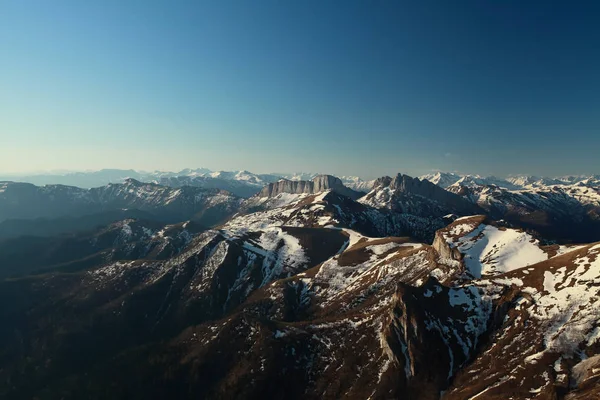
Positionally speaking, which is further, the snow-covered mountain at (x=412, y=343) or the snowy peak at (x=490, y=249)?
the snowy peak at (x=490, y=249)

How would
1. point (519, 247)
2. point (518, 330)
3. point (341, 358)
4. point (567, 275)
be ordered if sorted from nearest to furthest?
point (518, 330) → point (567, 275) → point (341, 358) → point (519, 247)

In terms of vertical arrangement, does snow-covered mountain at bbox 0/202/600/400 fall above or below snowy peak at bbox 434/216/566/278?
below

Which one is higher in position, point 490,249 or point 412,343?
A: point 490,249

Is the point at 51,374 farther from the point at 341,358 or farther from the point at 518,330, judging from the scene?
the point at 518,330

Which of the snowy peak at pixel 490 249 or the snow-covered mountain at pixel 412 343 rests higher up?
the snowy peak at pixel 490 249

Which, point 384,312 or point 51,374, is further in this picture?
point 51,374

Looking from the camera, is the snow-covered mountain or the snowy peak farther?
the snowy peak

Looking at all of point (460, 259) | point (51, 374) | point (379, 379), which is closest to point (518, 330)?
point (379, 379)

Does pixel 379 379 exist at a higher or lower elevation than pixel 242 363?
higher

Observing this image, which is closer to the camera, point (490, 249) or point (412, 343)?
point (412, 343)

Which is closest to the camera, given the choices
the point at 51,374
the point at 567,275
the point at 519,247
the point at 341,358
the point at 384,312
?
the point at 567,275

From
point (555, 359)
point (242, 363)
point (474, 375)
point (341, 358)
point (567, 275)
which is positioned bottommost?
point (242, 363)
